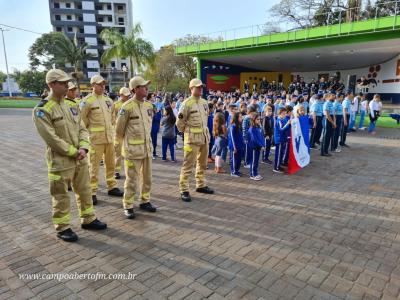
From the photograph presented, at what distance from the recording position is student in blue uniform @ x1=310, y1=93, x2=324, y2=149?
9.62m

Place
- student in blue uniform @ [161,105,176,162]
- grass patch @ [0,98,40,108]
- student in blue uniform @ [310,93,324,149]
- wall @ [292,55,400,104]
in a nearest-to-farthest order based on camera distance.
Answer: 1. student in blue uniform @ [161,105,176,162]
2. student in blue uniform @ [310,93,324,149]
3. wall @ [292,55,400,104]
4. grass patch @ [0,98,40,108]

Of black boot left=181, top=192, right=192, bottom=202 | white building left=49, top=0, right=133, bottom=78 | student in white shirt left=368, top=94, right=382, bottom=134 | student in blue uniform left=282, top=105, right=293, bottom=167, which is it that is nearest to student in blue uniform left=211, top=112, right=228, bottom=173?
student in blue uniform left=282, top=105, right=293, bottom=167

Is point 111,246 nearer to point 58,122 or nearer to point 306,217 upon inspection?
point 58,122

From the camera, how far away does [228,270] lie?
3.29 m

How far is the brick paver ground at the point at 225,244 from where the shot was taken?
3002 mm

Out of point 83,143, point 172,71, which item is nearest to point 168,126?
point 83,143

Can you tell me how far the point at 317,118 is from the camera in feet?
32.5

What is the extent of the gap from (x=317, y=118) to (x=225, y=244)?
741cm

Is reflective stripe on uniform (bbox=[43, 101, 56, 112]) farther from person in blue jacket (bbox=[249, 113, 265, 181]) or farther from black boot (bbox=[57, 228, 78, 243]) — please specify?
person in blue jacket (bbox=[249, 113, 265, 181])

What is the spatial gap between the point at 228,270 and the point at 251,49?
2342cm

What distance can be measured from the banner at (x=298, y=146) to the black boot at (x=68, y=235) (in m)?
5.11

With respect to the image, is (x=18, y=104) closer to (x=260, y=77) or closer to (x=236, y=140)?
(x=260, y=77)

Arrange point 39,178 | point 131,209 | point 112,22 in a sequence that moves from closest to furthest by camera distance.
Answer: point 131,209 < point 39,178 < point 112,22

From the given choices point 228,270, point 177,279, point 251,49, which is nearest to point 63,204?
point 177,279
